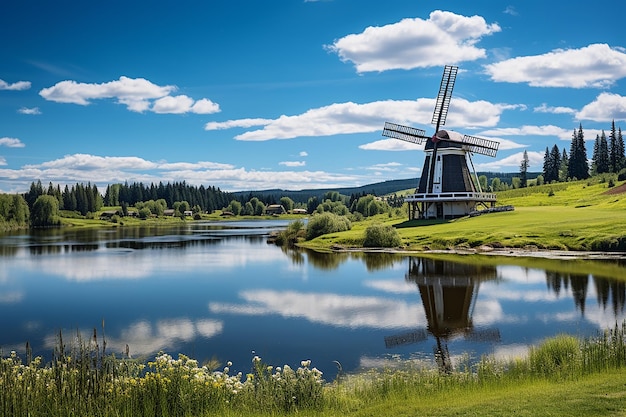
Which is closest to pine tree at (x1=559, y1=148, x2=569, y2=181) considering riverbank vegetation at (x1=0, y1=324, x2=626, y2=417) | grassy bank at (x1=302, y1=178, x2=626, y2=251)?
grassy bank at (x1=302, y1=178, x2=626, y2=251)

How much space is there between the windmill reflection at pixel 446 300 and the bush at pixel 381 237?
1143 centimetres

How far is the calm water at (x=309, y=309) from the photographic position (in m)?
20.2

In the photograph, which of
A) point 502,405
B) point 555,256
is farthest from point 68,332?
point 555,256

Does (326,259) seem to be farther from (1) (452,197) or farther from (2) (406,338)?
(2) (406,338)

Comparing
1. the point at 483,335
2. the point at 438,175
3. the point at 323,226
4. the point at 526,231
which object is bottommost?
the point at 483,335

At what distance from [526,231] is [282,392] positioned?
48.7 meters

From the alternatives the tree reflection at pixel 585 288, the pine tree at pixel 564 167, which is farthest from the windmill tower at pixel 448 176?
the pine tree at pixel 564 167

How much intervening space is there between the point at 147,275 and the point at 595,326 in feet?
103

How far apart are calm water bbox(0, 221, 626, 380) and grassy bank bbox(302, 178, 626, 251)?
36.4 ft

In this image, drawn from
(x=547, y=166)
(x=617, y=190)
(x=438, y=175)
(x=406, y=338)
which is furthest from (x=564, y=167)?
(x=406, y=338)

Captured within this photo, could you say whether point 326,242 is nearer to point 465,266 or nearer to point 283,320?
point 465,266

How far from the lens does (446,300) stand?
29.2 metres

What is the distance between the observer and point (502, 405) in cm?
1117

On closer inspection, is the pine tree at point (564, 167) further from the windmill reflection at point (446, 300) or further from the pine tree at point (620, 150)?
the windmill reflection at point (446, 300)
